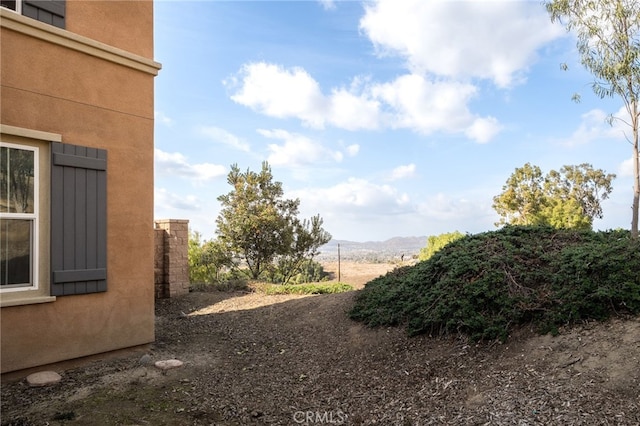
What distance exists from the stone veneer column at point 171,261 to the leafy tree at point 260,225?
2.98 meters

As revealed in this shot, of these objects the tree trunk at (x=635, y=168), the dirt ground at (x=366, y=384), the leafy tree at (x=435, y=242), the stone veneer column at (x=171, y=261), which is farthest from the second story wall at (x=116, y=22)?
the leafy tree at (x=435, y=242)

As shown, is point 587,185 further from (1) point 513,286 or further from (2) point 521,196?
(1) point 513,286

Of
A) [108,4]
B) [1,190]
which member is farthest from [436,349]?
[108,4]

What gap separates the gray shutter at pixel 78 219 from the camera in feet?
15.8

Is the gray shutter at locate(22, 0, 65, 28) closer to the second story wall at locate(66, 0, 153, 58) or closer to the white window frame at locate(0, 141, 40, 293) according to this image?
the second story wall at locate(66, 0, 153, 58)

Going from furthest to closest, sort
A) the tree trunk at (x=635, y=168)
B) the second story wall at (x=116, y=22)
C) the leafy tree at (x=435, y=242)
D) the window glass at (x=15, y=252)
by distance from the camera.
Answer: the leafy tree at (x=435, y=242) < the tree trunk at (x=635, y=168) < the second story wall at (x=116, y=22) < the window glass at (x=15, y=252)

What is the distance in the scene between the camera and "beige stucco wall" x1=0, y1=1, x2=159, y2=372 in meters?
4.58

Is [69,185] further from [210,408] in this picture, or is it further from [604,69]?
[604,69]

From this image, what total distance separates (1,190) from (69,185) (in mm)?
642

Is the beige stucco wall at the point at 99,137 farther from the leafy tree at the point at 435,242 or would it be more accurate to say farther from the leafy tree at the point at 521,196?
the leafy tree at the point at 521,196

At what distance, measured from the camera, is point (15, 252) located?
15.1ft

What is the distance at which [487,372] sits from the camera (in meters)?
4.21

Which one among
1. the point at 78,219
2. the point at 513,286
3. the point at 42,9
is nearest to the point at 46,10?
the point at 42,9

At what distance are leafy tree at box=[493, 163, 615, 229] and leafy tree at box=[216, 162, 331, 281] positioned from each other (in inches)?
430
